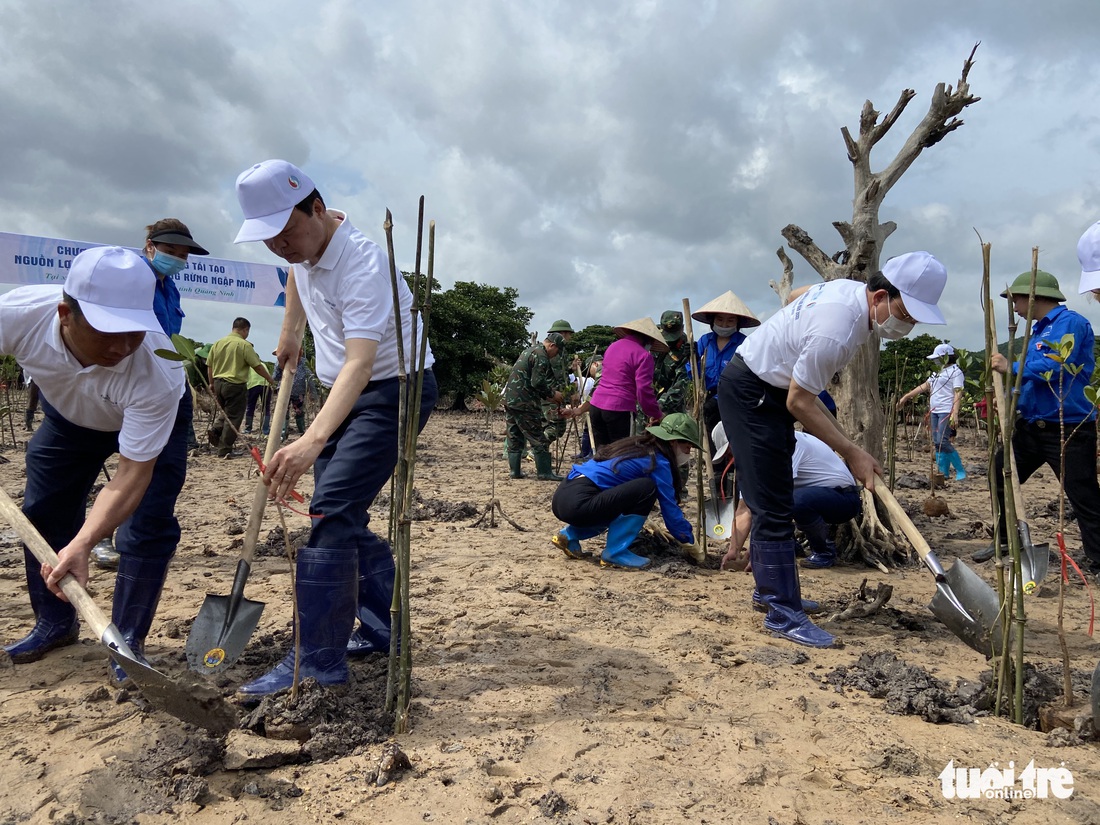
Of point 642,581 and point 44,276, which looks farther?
point 44,276

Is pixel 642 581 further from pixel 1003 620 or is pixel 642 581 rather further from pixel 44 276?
pixel 44 276

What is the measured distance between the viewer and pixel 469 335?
75.1 feet

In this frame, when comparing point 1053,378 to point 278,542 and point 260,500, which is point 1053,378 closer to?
point 260,500

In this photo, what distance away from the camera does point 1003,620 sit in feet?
7.37

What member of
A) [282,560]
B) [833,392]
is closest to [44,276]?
[282,560]

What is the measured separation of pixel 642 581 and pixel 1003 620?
1.95 meters

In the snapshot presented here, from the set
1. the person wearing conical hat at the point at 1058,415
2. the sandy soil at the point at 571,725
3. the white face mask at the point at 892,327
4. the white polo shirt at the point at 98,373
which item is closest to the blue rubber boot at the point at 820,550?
A: the sandy soil at the point at 571,725

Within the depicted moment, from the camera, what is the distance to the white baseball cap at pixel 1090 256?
2693 millimetres

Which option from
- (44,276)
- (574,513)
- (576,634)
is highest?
(44,276)

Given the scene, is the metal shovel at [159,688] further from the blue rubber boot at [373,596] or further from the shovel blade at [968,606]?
the shovel blade at [968,606]

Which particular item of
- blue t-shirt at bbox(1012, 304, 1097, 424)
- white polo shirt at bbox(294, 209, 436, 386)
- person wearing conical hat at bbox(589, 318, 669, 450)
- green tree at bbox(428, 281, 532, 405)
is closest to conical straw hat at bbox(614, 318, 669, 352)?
person wearing conical hat at bbox(589, 318, 669, 450)

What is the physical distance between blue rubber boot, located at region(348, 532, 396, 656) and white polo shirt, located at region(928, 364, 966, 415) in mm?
7525

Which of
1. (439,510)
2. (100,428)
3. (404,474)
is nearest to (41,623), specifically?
(100,428)

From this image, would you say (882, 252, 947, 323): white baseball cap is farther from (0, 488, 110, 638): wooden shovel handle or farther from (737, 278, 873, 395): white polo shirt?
(0, 488, 110, 638): wooden shovel handle
